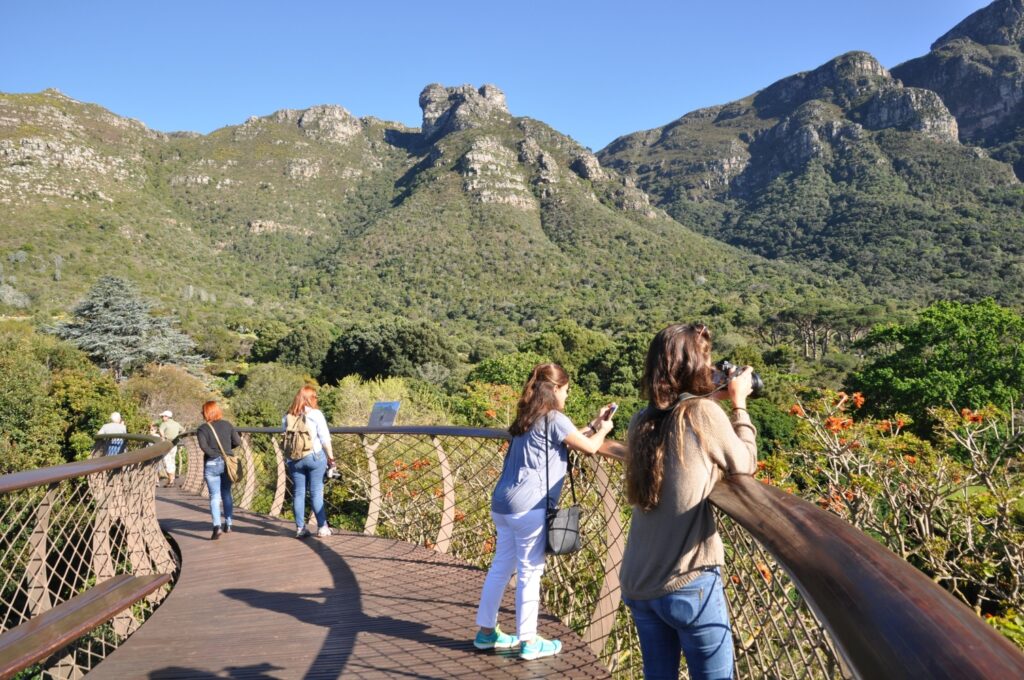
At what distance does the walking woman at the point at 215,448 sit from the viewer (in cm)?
574

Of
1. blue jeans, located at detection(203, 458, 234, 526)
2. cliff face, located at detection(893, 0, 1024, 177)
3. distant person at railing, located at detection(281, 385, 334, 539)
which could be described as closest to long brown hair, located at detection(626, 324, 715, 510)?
distant person at railing, located at detection(281, 385, 334, 539)

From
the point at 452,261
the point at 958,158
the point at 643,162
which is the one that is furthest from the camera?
the point at 643,162

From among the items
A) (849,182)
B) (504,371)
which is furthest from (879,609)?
(849,182)

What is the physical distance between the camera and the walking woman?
18.8 feet

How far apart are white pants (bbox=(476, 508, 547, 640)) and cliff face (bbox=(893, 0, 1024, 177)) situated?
126m

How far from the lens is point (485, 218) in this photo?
78125 mm

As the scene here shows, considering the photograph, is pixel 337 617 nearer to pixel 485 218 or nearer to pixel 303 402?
pixel 303 402

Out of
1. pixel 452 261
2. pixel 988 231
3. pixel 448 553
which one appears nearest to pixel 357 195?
pixel 452 261

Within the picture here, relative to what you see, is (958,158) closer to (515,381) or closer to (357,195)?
(357,195)

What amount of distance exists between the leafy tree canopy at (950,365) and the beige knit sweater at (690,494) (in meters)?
26.3

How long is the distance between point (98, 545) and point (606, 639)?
9.14ft

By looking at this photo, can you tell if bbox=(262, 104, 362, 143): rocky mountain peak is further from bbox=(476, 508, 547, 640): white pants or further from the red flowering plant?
bbox=(476, 508, 547, 640): white pants

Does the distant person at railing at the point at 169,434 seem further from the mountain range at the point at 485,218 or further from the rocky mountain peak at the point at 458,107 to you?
the rocky mountain peak at the point at 458,107

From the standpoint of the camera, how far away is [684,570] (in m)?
1.58
